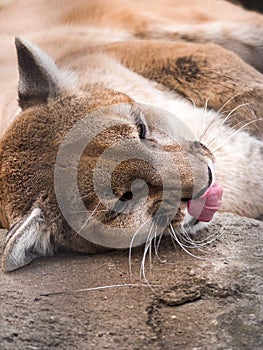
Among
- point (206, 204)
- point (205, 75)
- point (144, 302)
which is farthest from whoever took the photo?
point (205, 75)

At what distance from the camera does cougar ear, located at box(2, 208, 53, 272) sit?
300 cm

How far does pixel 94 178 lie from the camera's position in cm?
304

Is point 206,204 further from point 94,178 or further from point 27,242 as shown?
point 27,242

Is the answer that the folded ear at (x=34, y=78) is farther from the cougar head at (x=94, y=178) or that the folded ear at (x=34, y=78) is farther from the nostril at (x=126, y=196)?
the nostril at (x=126, y=196)

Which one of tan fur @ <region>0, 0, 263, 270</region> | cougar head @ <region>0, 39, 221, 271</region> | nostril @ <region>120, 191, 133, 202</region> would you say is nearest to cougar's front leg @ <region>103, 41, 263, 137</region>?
tan fur @ <region>0, 0, 263, 270</region>

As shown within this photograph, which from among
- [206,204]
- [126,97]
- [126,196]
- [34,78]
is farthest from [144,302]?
[34,78]

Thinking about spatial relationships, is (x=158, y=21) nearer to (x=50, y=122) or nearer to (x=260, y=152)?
(x=260, y=152)

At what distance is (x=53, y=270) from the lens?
3.04 meters

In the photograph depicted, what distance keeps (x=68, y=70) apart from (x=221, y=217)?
3.26ft

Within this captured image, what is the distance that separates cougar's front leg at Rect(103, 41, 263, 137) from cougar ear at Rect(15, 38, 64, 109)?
2.64 feet

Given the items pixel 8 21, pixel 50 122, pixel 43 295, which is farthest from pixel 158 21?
pixel 43 295

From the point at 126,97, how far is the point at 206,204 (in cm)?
61

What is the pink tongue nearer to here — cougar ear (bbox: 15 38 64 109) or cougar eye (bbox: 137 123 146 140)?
cougar eye (bbox: 137 123 146 140)

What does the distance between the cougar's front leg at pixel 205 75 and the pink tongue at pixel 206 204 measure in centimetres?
79
